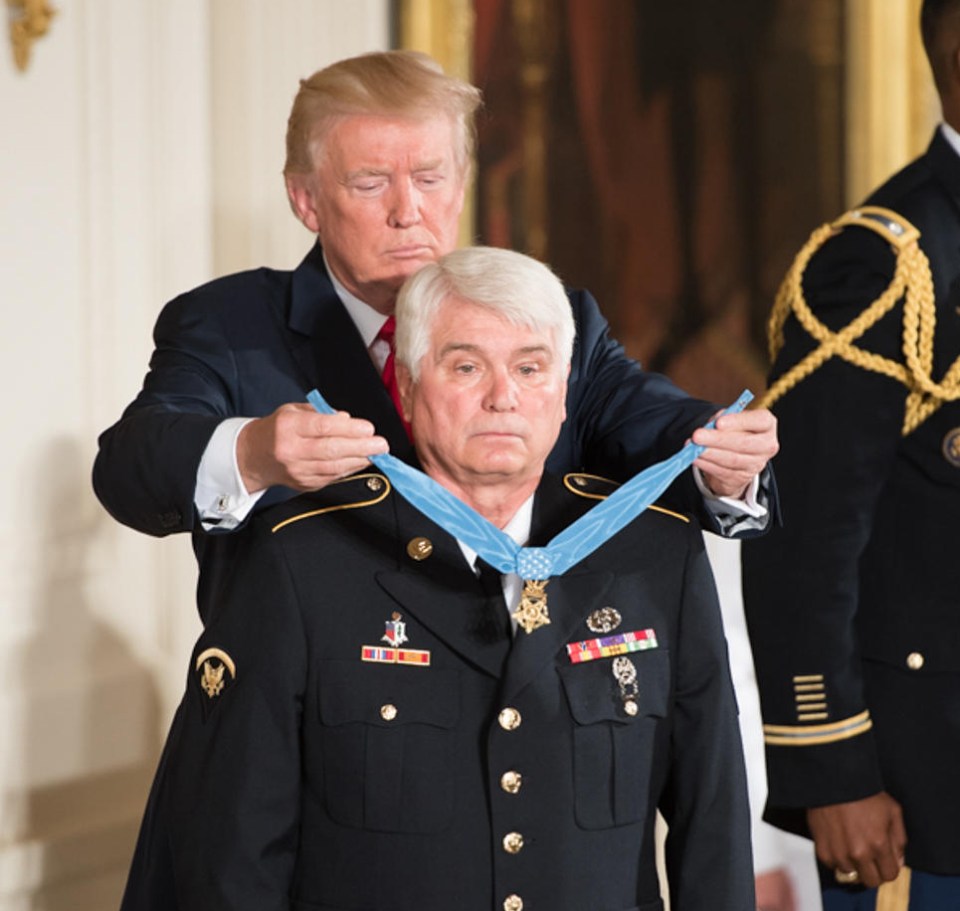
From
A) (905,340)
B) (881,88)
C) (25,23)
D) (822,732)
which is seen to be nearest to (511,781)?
(822,732)

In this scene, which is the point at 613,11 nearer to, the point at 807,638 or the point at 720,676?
the point at 807,638

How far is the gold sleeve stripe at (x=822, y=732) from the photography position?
251 centimetres

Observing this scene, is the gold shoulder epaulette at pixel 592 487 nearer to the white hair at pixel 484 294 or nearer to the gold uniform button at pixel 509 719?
the white hair at pixel 484 294

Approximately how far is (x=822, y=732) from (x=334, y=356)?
92 cm

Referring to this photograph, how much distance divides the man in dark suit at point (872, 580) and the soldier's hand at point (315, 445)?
2.99 feet

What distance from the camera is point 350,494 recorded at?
6.70 ft

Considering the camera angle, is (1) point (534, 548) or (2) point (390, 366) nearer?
(1) point (534, 548)

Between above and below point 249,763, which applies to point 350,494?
above

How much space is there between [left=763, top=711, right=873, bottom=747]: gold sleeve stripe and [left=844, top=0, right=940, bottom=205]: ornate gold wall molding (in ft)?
8.51

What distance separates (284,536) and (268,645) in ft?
0.43

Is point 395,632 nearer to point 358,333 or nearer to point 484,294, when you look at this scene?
point 484,294

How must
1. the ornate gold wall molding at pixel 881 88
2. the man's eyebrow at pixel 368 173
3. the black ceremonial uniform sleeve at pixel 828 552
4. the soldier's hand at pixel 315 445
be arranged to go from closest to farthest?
the soldier's hand at pixel 315 445
the man's eyebrow at pixel 368 173
the black ceremonial uniform sleeve at pixel 828 552
the ornate gold wall molding at pixel 881 88

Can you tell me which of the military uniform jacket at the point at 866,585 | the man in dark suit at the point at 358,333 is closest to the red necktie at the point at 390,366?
the man in dark suit at the point at 358,333

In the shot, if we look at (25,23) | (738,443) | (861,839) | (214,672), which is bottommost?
(861,839)
